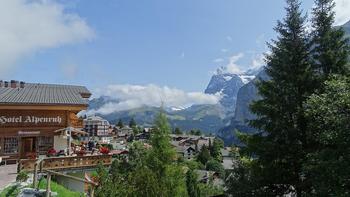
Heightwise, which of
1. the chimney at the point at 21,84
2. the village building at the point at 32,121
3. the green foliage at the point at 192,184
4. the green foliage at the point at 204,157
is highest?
the chimney at the point at 21,84

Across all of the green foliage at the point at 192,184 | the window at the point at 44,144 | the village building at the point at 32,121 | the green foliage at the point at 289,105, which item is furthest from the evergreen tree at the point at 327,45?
the green foliage at the point at 192,184

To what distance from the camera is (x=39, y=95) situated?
116 ft

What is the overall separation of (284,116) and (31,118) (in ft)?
69.7

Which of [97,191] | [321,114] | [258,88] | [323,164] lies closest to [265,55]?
[258,88]

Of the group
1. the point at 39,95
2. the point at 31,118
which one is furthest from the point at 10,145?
the point at 39,95

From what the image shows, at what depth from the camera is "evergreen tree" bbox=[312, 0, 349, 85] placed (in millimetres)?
21875

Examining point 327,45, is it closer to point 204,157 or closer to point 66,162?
point 66,162

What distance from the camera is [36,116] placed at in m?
32.8

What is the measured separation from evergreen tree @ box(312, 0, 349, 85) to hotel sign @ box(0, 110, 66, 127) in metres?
21.8

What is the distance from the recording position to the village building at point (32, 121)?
104 ft

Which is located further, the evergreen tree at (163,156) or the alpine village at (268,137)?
the evergreen tree at (163,156)

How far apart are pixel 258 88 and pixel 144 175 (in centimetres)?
964

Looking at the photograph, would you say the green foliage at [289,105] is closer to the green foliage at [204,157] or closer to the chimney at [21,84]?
the chimney at [21,84]

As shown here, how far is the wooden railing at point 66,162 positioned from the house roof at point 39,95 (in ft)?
22.8
